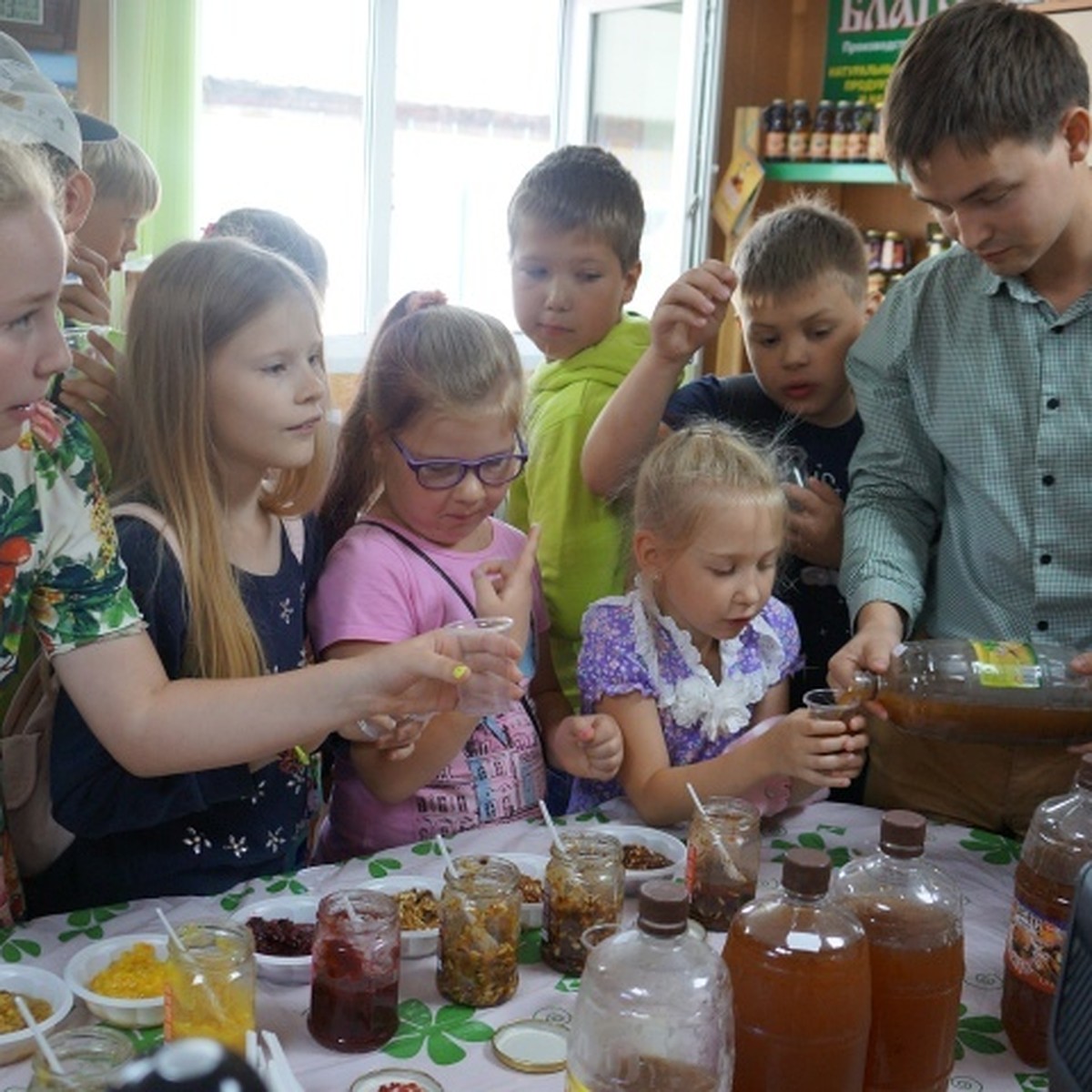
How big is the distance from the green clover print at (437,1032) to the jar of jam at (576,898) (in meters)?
0.12

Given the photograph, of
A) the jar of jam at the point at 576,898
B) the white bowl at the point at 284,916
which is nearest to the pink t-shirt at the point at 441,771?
the white bowl at the point at 284,916

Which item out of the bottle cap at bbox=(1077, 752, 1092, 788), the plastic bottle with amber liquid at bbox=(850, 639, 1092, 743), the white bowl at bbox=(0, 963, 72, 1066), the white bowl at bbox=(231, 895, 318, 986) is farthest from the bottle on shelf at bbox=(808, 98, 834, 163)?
the white bowl at bbox=(0, 963, 72, 1066)

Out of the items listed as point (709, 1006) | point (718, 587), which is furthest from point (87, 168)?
point (709, 1006)

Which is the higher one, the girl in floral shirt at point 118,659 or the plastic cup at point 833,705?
the girl in floral shirt at point 118,659

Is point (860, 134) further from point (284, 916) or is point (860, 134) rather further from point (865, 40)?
point (284, 916)

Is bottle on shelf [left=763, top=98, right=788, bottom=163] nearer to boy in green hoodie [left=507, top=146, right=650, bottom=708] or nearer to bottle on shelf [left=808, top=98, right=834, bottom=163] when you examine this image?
bottle on shelf [left=808, top=98, right=834, bottom=163]

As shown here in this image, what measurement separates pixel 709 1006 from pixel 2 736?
1077 millimetres

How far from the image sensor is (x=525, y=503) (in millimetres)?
2334

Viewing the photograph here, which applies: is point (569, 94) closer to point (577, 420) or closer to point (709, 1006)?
point (577, 420)

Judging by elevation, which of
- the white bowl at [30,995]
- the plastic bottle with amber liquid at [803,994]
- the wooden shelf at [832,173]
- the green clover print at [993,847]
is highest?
the wooden shelf at [832,173]

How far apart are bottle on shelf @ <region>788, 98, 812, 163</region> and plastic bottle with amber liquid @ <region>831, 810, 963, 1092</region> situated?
418 cm

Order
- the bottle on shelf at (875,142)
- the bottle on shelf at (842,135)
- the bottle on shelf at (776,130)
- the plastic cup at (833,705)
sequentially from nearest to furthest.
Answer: the plastic cup at (833,705)
the bottle on shelf at (875,142)
the bottle on shelf at (842,135)
the bottle on shelf at (776,130)

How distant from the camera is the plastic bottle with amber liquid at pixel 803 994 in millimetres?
1023

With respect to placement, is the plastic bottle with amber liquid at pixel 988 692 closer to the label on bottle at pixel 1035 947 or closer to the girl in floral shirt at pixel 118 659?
the label on bottle at pixel 1035 947
